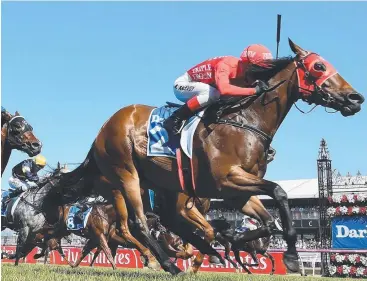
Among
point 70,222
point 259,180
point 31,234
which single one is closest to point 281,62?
point 259,180

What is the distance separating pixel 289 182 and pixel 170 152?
2869 centimetres

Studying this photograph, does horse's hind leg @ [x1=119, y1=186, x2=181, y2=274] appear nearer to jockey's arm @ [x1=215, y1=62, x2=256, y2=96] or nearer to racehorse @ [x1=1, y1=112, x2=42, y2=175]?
jockey's arm @ [x1=215, y1=62, x2=256, y2=96]

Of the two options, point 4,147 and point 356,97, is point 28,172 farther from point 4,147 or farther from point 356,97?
point 356,97

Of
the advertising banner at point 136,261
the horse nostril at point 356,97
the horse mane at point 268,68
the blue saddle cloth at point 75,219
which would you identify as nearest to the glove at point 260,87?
the horse mane at point 268,68

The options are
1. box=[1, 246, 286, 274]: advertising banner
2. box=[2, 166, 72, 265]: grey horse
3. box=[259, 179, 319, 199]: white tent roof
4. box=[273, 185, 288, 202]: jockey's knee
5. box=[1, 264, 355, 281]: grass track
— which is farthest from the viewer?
box=[259, 179, 319, 199]: white tent roof

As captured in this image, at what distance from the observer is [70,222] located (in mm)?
16578

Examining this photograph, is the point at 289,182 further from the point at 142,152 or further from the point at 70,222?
the point at 142,152

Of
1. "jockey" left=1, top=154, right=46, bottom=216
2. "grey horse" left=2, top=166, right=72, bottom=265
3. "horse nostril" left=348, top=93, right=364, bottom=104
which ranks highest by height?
"horse nostril" left=348, top=93, right=364, bottom=104

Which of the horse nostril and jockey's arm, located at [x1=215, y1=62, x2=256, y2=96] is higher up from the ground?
jockey's arm, located at [x1=215, y1=62, x2=256, y2=96]

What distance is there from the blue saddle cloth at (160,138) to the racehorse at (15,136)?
2251 millimetres

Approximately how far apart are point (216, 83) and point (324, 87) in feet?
4.14

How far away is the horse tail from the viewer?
9.18 metres

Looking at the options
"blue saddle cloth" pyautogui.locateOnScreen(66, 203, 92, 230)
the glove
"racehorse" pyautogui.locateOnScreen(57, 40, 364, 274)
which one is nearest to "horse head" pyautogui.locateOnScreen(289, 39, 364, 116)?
"racehorse" pyautogui.locateOnScreen(57, 40, 364, 274)

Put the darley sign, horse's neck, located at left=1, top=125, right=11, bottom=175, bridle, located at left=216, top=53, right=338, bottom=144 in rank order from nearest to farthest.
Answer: bridle, located at left=216, top=53, right=338, bottom=144, horse's neck, located at left=1, top=125, right=11, bottom=175, the darley sign
